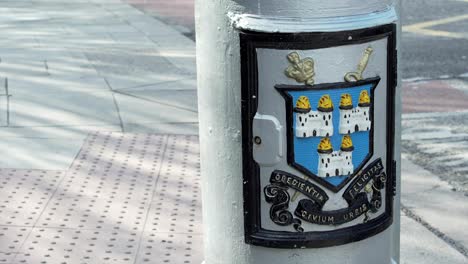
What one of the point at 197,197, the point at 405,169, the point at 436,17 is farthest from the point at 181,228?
the point at 436,17

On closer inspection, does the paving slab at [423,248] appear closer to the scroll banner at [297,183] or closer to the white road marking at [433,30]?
the scroll banner at [297,183]

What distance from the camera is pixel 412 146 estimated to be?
26.0 ft

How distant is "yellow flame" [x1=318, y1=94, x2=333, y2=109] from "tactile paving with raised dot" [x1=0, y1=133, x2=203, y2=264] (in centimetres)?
233

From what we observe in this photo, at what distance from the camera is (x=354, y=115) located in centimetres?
335

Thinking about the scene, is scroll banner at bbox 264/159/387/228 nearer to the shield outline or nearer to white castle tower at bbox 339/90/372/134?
the shield outline

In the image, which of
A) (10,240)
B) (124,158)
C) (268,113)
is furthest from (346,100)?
(124,158)

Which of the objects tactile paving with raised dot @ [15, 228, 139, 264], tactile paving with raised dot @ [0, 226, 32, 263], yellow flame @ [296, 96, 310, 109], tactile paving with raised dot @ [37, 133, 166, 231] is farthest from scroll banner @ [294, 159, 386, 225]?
tactile paving with raised dot @ [37, 133, 166, 231]

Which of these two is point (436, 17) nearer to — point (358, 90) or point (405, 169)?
point (405, 169)

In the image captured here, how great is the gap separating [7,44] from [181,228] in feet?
23.8

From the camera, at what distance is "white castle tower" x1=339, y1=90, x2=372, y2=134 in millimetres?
3314

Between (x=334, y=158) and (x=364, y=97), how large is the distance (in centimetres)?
24

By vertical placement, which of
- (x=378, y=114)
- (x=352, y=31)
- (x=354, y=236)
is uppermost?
(x=352, y=31)

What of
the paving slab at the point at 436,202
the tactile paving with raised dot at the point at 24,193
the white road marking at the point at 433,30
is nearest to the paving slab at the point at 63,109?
the tactile paving with raised dot at the point at 24,193

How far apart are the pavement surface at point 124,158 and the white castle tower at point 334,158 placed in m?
2.20
